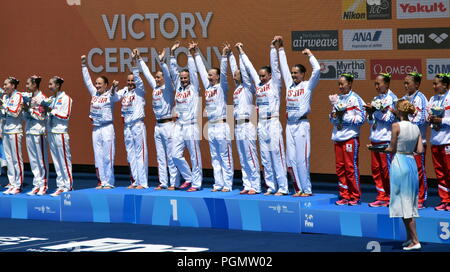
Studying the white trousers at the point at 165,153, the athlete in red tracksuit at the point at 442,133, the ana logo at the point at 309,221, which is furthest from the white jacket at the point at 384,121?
the white trousers at the point at 165,153

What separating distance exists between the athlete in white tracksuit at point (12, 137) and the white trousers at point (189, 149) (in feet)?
7.39

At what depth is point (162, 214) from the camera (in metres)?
11.5

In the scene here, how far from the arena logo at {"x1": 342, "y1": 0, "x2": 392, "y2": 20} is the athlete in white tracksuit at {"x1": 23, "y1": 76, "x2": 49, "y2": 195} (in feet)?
14.1

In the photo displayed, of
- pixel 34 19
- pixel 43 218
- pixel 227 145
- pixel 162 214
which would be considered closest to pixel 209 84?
pixel 227 145

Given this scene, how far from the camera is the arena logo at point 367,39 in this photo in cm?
1284

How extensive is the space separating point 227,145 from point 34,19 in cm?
576

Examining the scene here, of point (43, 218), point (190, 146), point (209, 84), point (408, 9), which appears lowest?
point (43, 218)

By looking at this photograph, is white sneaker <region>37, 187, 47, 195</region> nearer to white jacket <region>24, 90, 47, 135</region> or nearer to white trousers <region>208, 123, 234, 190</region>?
white jacket <region>24, 90, 47, 135</region>

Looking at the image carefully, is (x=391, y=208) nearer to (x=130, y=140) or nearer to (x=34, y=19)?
(x=130, y=140)

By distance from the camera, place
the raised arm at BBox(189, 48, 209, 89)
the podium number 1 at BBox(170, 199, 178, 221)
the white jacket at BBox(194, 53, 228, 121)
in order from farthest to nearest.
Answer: the raised arm at BBox(189, 48, 209, 89) < the white jacket at BBox(194, 53, 228, 121) < the podium number 1 at BBox(170, 199, 178, 221)

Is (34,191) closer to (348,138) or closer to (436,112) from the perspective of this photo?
(348,138)

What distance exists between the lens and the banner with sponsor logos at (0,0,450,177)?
1269 centimetres

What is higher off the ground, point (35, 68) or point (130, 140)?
point (35, 68)

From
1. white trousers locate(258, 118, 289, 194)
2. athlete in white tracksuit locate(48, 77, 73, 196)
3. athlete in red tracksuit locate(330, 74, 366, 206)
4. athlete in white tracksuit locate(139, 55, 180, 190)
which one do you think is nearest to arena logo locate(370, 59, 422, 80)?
white trousers locate(258, 118, 289, 194)
